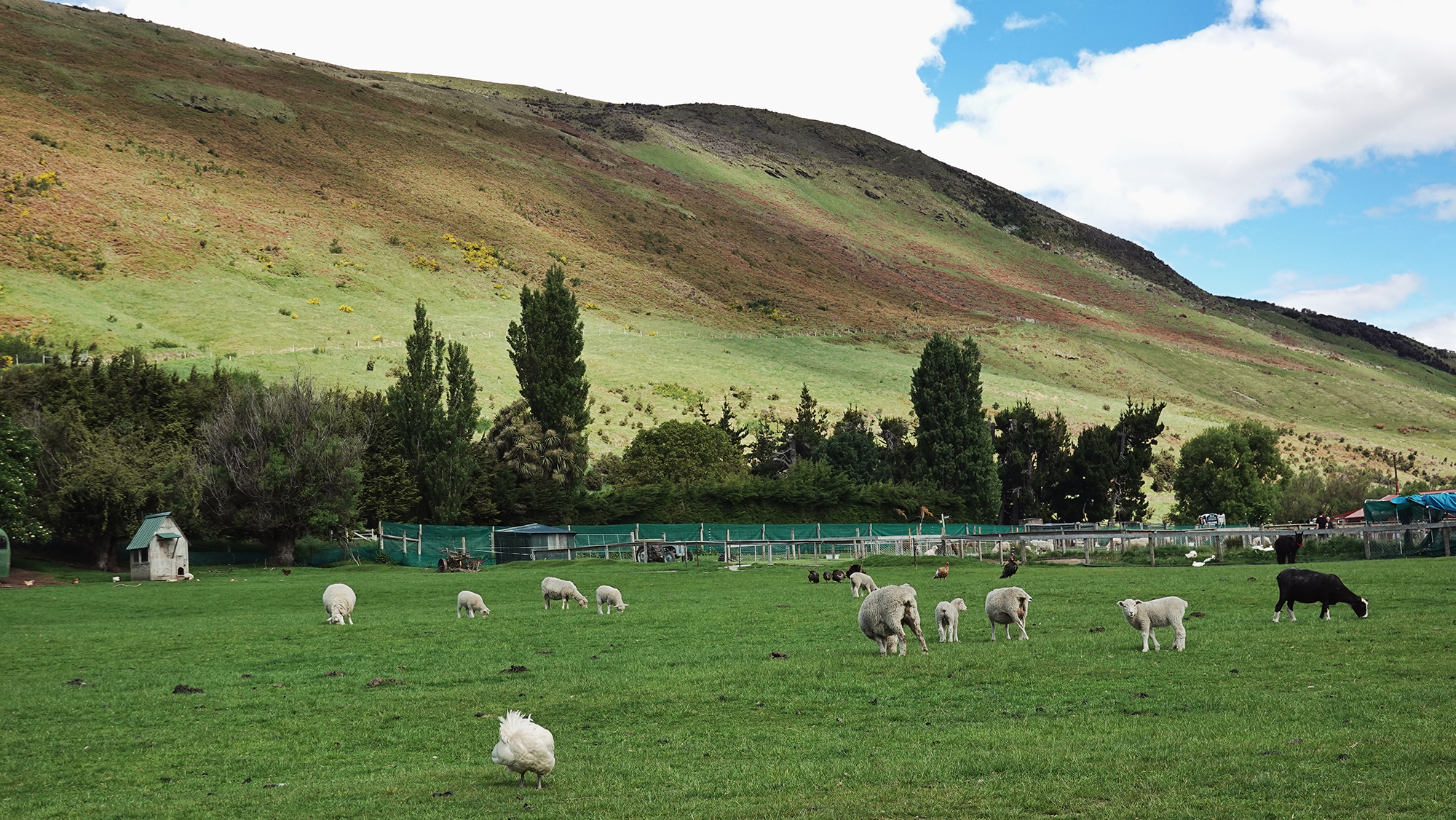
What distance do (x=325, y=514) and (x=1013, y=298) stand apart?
448 ft

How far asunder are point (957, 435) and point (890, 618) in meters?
57.9

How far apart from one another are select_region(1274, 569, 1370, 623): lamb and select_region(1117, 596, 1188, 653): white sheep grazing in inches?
158

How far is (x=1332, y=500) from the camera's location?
85.1 m

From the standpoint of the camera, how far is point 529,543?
56.2m

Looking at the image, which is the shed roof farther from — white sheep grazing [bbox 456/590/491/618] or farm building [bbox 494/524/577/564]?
white sheep grazing [bbox 456/590/491/618]

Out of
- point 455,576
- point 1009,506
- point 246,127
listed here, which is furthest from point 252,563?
point 246,127

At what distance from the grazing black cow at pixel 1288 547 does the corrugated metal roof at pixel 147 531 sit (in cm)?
4269

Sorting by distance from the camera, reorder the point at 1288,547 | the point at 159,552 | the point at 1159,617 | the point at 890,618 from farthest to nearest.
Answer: the point at 159,552 → the point at 1288,547 → the point at 890,618 → the point at 1159,617

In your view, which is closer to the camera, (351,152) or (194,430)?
(194,430)

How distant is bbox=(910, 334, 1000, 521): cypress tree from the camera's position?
73.3 meters

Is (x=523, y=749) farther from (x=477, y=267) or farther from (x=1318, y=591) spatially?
(x=477, y=267)

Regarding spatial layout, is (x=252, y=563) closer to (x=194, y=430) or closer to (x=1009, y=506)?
(x=194, y=430)

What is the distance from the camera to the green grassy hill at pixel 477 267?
9981 cm

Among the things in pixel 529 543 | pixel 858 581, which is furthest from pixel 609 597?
pixel 529 543
